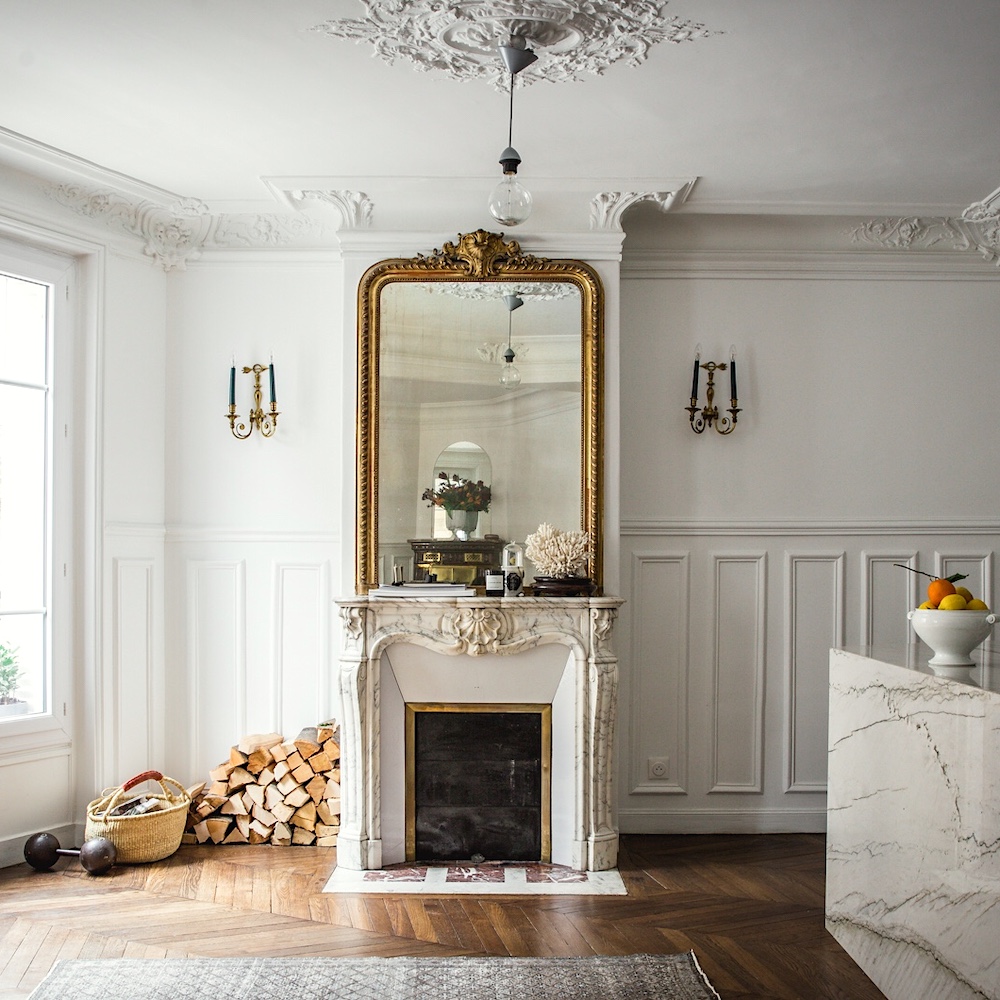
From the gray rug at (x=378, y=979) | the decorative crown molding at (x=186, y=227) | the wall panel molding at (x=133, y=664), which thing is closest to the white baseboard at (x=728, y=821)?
the gray rug at (x=378, y=979)

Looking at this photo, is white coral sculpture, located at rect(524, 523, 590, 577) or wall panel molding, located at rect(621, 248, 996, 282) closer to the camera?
white coral sculpture, located at rect(524, 523, 590, 577)

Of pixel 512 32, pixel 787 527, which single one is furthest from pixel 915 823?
pixel 512 32

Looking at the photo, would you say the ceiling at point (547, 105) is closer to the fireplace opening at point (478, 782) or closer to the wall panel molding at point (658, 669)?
the wall panel molding at point (658, 669)

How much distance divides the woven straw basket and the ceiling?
98.3 inches

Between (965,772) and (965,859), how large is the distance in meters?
0.20

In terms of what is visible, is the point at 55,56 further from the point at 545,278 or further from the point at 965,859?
the point at 965,859

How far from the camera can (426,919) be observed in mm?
3285

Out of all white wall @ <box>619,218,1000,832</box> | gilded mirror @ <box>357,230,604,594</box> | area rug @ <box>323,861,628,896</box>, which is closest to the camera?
area rug @ <box>323,861,628,896</box>

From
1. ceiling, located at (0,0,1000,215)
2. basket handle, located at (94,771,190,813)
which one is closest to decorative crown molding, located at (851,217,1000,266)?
ceiling, located at (0,0,1000,215)

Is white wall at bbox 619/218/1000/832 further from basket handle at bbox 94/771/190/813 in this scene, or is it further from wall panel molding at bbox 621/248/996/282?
basket handle at bbox 94/771/190/813

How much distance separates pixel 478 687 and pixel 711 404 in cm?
165

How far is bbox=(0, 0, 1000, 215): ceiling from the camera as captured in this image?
2.71m

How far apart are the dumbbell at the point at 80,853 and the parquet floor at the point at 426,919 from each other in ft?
0.14

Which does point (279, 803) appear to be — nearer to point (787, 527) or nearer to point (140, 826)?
point (140, 826)
